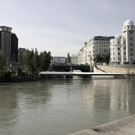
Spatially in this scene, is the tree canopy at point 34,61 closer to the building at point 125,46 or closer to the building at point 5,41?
the building at point 125,46

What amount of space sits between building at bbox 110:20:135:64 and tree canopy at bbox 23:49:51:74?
4360 centimetres

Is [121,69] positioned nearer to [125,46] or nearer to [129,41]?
[125,46]

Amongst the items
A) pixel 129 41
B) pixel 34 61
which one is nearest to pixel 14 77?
pixel 34 61

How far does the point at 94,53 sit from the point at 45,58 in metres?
67.9

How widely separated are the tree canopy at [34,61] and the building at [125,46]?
143 feet

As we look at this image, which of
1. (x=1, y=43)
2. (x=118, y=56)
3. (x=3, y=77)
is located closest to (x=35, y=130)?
(x=3, y=77)

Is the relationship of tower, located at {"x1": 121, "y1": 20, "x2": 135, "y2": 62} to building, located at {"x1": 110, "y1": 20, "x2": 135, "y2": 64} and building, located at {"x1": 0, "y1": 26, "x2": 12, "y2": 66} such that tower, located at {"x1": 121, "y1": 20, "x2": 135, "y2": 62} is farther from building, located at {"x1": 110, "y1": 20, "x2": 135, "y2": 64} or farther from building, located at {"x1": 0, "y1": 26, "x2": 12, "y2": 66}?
building, located at {"x1": 0, "y1": 26, "x2": 12, "y2": 66}

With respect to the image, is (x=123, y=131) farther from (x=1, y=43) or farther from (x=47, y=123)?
(x=1, y=43)

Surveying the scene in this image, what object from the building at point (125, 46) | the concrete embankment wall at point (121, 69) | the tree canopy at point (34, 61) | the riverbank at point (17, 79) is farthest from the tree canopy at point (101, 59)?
the riverbank at point (17, 79)

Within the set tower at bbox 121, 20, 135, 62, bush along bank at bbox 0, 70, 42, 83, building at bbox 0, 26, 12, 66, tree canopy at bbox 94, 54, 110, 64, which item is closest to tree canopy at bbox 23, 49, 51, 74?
bush along bank at bbox 0, 70, 42, 83

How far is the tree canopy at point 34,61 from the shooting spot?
7144 centimetres

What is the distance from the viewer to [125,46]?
95.2m

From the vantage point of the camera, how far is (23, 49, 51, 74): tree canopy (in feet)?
234

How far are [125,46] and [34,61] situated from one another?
52267mm
